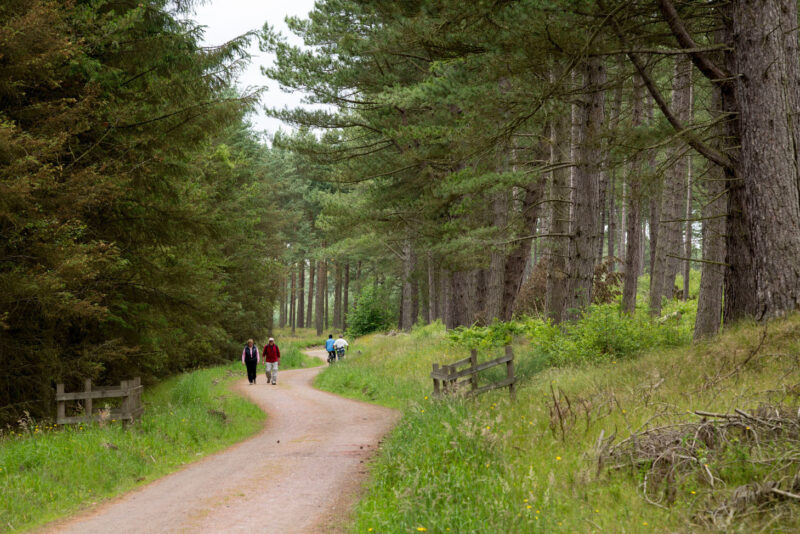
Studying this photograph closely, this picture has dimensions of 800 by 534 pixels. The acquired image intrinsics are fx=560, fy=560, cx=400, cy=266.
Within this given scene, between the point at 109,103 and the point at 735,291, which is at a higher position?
the point at 109,103

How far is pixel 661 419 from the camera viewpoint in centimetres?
598

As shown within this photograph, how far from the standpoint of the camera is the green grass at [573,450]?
179 inches

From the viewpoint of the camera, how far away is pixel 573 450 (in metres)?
6.05

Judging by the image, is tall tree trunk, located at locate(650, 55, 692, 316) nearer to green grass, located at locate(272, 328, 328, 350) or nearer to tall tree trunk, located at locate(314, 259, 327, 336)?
green grass, located at locate(272, 328, 328, 350)

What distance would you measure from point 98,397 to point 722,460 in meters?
9.55

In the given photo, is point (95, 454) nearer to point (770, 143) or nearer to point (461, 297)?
point (770, 143)

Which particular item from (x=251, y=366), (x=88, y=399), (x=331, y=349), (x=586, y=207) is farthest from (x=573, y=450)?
(x=331, y=349)

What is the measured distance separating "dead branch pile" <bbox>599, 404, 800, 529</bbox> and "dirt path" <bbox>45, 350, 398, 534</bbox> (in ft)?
10.3

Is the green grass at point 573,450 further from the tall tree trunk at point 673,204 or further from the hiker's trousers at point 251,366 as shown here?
the hiker's trousers at point 251,366

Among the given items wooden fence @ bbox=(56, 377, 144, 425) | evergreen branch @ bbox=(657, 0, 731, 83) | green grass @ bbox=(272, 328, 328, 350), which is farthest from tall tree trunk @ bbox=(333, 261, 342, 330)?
evergreen branch @ bbox=(657, 0, 731, 83)

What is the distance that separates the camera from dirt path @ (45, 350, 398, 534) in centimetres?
595

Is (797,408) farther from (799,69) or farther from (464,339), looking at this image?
(464,339)

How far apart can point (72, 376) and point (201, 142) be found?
17.9ft

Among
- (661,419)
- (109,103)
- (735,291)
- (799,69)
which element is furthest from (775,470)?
(109,103)
